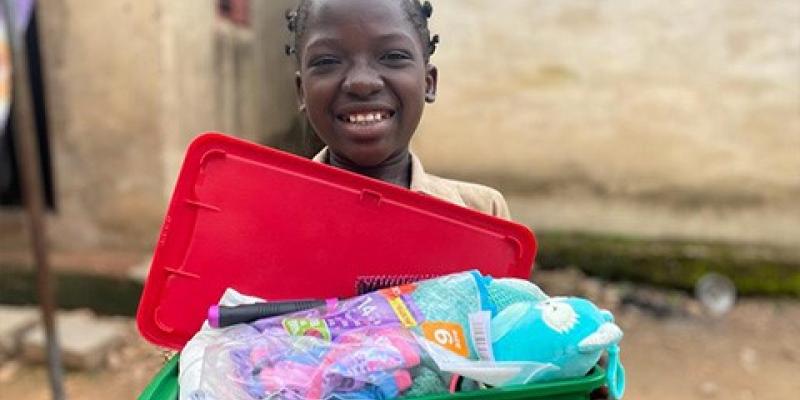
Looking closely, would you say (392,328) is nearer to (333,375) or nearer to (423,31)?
(333,375)

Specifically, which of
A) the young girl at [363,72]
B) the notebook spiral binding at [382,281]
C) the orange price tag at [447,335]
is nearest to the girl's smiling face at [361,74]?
the young girl at [363,72]

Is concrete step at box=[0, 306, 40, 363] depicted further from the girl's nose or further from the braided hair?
the girl's nose

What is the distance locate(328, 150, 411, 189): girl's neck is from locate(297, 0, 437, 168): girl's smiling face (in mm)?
41

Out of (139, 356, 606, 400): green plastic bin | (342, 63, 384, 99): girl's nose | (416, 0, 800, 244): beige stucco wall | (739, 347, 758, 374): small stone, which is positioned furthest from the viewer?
(416, 0, 800, 244): beige stucco wall

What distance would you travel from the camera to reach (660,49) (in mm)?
3635

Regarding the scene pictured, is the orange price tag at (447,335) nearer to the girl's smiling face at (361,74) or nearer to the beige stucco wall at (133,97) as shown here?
the girl's smiling face at (361,74)

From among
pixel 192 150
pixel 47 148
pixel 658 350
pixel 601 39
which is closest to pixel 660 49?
pixel 601 39

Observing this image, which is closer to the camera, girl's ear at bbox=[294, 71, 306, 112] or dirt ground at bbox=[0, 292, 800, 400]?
girl's ear at bbox=[294, 71, 306, 112]

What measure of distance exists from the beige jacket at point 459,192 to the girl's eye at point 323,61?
0.18 metres

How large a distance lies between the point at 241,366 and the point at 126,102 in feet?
9.24

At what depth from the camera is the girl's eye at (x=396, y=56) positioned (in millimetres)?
1050

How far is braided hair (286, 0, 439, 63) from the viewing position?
108 cm

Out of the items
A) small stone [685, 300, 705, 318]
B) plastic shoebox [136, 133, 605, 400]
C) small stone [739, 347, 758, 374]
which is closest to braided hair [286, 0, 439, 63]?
plastic shoebox [136, 133, 605, 400]

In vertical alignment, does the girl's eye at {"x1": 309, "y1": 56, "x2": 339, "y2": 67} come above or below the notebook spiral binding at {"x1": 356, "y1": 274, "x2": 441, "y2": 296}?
above
